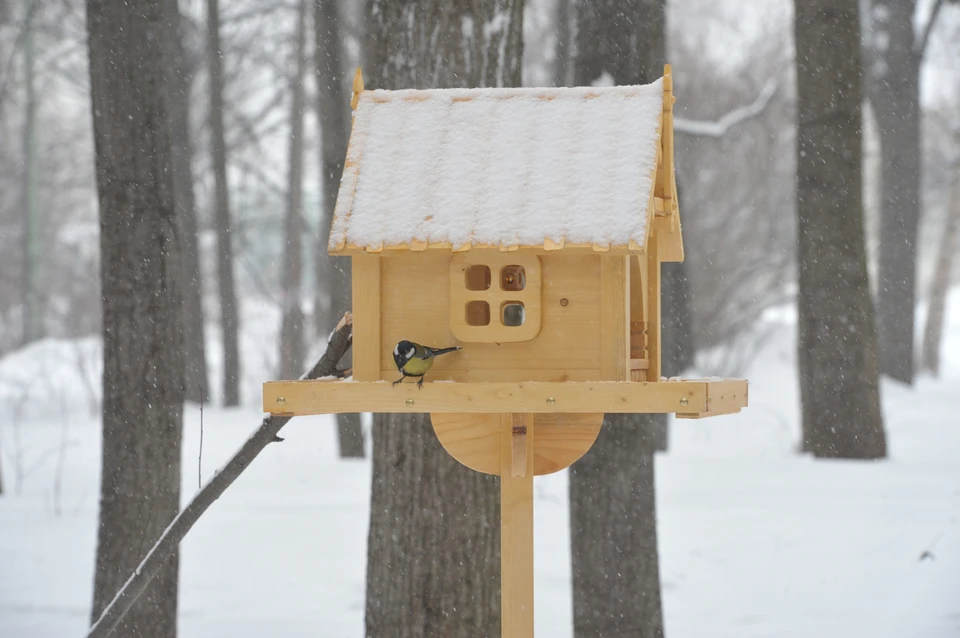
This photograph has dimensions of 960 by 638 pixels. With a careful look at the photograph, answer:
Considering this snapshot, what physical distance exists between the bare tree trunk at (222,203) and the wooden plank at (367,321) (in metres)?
11.4

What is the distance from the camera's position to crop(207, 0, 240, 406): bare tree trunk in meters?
14.0

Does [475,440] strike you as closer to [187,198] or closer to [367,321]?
[367,321]

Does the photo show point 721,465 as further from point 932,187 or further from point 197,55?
point 932,187

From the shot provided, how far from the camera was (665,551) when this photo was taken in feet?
25.1

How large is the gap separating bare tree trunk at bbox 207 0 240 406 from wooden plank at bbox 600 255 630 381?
11.7 meters

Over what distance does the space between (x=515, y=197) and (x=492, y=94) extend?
0.46 m

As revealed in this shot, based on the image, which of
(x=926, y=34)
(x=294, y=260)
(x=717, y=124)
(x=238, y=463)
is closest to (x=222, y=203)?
(x=294, y=260)

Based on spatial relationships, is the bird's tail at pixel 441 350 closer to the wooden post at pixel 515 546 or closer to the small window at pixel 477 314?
the small window at pixel 477 314

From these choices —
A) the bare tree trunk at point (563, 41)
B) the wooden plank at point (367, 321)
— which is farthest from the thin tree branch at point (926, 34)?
the wooden plank at point (367, 321)

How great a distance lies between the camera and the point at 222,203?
14766mm

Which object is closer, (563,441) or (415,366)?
(415,366)

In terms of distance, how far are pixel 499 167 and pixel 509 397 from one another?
2.36ft

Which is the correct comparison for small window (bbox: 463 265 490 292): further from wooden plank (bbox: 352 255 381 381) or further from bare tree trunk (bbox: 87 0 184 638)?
bare tree trunk (bbox: 87 0 184 638)

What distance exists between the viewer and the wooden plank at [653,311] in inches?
140
